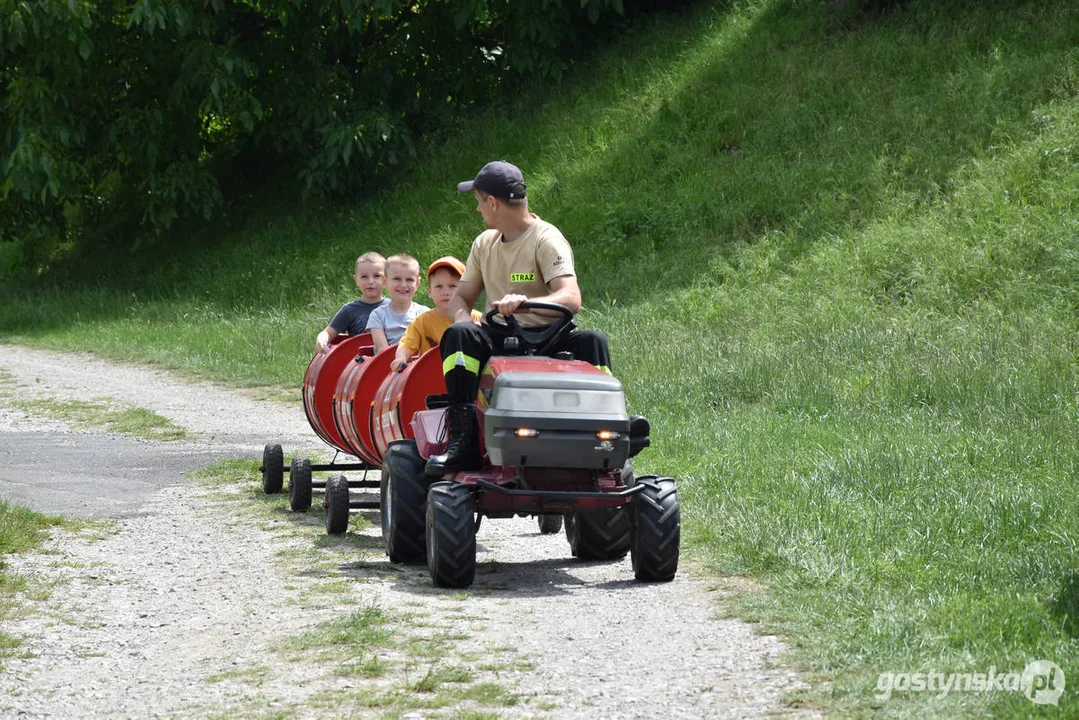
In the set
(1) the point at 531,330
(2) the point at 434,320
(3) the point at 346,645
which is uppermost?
(2) the point at 434,320

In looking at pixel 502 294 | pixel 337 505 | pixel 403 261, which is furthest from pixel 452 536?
pixel 403 261

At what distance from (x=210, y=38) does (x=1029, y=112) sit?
45.5 feet

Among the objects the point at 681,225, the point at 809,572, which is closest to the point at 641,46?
the point at 681,225

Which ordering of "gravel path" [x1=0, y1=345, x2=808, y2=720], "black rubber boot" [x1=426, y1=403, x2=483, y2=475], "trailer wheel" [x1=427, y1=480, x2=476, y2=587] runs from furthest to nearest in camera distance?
"black rubber boot" [x1=426, y1=403, x2=483, y2=475]
"trailer wheel" [x1=427, y1=480, x2=476, y2=587]
"gravel path" [x1=0, y1=345, x2=808, y2=720]

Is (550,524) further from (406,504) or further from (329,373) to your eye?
(329,373)

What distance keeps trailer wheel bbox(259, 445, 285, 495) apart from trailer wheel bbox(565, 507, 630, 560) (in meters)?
2.86

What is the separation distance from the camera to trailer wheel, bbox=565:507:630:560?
7.27m

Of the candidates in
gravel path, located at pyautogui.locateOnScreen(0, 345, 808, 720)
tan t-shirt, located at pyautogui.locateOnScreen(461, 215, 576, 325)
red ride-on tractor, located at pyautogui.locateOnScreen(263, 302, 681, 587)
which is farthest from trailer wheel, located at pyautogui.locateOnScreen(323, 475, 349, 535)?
tan t-shirt, located at pyautogui.locateOnScreen(461, 215, 576, 325)

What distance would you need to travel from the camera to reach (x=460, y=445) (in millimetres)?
6840

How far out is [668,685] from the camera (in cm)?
495

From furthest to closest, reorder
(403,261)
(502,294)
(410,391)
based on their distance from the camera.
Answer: (403,261) → (410,391) → (502,294)

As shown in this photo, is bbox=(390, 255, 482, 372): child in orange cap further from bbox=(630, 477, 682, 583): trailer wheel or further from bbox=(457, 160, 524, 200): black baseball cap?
bbox=(630, 477, 682, 583): trailer wheel

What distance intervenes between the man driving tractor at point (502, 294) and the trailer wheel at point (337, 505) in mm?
1216

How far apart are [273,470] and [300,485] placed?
77 centimetres
